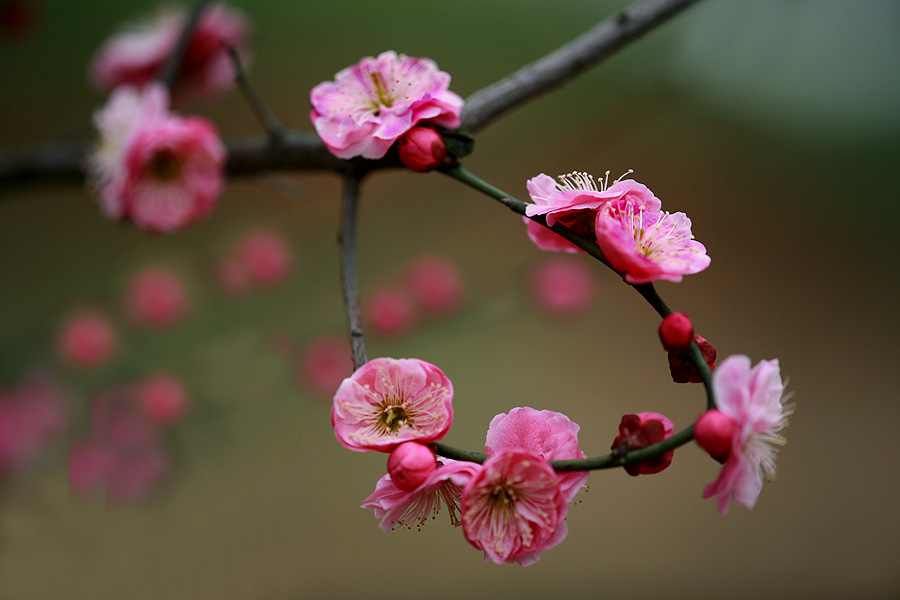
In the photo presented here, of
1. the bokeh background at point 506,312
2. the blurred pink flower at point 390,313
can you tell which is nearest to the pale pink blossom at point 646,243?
the bokeh background at point 506,312

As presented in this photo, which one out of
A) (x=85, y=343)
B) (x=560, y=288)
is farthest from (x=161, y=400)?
(x=560, y=288)

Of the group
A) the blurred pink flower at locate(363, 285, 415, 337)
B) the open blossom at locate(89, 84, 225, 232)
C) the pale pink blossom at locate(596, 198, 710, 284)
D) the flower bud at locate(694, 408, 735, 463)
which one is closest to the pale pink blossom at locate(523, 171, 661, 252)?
the pale pink blossom at locate(596, 198, 710, 284)

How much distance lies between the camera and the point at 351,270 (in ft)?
1.21

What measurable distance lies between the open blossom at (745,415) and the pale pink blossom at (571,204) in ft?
0.31

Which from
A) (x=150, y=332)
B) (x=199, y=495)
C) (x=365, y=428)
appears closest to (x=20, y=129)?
(x=150, y=332)

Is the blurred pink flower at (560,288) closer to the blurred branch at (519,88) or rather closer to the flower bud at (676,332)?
the blurred branch at (519,88)

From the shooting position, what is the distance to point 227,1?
1292 millimetres

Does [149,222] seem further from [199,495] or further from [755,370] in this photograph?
[199,495]

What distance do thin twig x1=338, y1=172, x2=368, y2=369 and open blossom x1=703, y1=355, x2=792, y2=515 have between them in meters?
0.17

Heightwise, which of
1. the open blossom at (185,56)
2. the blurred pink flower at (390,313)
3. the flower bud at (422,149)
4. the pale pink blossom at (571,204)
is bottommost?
the pale pink blossom at (571,204)

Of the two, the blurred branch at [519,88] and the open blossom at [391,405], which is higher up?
the blurred branch at [519,88]

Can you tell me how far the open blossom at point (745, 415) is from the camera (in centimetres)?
24

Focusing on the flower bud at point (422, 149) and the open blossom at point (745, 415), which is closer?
the open blossom at point (745, 415)

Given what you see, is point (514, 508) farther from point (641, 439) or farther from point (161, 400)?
point (161, 400)
